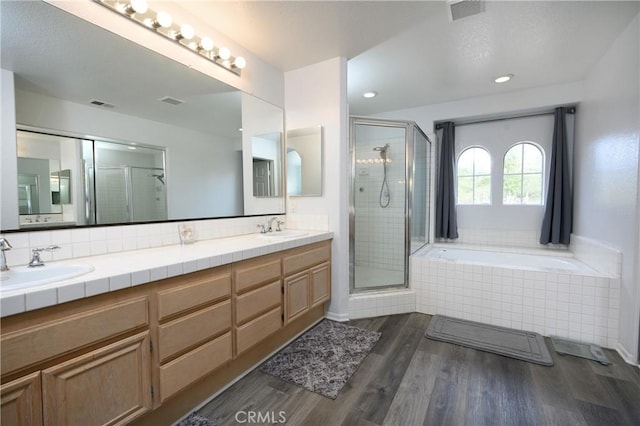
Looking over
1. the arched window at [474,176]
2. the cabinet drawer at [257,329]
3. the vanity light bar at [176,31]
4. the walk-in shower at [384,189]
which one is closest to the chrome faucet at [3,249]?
the cabinet drawer at [257,329]

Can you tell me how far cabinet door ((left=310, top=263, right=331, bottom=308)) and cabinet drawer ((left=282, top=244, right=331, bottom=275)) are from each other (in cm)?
7

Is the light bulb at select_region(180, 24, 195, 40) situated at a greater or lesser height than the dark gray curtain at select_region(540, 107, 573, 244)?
greater

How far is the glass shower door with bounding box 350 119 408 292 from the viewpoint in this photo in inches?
114

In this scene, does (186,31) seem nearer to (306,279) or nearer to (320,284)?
(306,279)

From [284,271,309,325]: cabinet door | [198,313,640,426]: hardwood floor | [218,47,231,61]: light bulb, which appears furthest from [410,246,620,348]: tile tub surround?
[218,47,231,61]: light bulb

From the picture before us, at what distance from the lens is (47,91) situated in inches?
54.1

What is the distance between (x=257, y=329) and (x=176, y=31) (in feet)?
6.76

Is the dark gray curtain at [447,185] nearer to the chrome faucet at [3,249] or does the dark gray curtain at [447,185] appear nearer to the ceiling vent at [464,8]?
the ceiling vent at [464,8]

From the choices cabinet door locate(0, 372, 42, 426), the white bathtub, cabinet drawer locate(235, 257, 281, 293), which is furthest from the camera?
the white bathtub

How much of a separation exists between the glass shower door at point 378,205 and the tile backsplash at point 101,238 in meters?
1.40

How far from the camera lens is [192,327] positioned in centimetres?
140

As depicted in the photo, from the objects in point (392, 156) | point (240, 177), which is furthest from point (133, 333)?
point (392, 156)

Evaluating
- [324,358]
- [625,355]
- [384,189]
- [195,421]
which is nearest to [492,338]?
[625,355]

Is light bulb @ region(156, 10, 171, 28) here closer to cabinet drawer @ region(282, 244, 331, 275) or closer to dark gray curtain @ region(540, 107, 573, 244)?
cabinet drawer @ region(282, 244, 331, 275)
